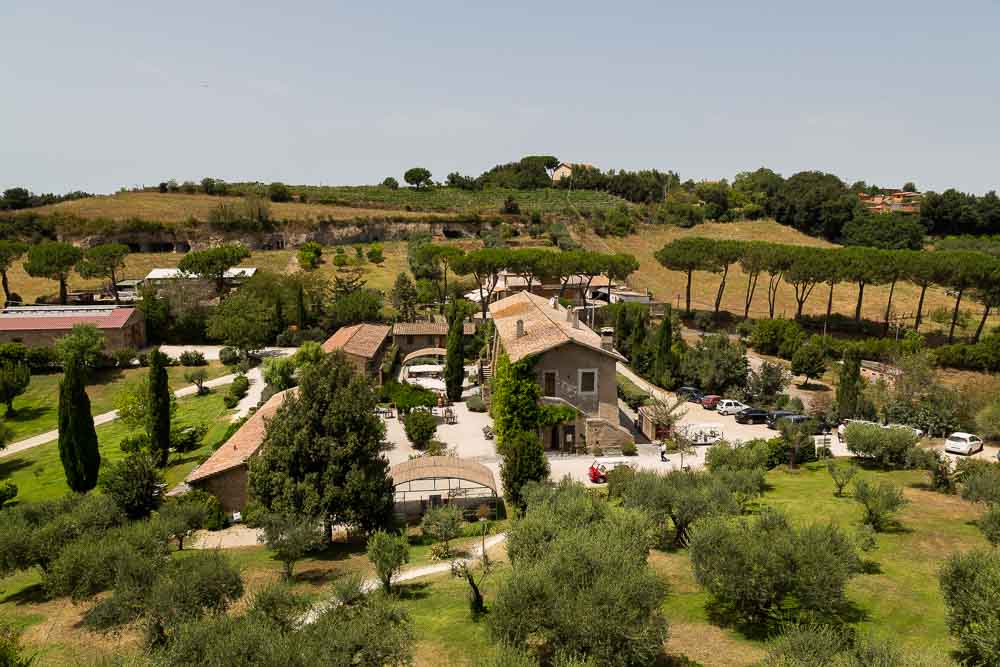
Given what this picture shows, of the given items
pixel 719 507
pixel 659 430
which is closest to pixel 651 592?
pixel 719 507

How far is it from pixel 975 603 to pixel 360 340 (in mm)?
42398

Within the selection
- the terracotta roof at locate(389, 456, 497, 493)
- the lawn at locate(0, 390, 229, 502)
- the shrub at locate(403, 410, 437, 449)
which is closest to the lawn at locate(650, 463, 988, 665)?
the terracotta roof at locate(389, 456, 497, 493)

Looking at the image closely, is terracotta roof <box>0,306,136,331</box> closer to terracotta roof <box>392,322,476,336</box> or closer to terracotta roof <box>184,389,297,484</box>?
terracotta roof <box>392,322,476,336</box>

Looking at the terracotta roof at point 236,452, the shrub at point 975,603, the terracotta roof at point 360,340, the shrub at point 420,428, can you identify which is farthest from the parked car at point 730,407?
the terracotta roof at point 236,452

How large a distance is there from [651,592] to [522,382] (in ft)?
66.7

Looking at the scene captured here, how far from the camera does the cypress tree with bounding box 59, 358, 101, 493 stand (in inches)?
1179

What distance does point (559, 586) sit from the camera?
13805mm

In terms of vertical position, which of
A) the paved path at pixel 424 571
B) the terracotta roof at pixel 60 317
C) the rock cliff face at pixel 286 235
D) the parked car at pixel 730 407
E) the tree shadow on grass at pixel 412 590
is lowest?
the parked car at pixel 730 407

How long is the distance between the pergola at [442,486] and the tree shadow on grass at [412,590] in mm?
6138

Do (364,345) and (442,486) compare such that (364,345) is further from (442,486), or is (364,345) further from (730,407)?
(730,407)

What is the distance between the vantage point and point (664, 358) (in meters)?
46.7

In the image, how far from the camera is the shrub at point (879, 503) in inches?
868

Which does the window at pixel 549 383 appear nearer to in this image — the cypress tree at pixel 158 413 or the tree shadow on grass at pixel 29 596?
the cypress tree at pixel 158 413

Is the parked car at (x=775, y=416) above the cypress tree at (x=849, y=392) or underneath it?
underneath
